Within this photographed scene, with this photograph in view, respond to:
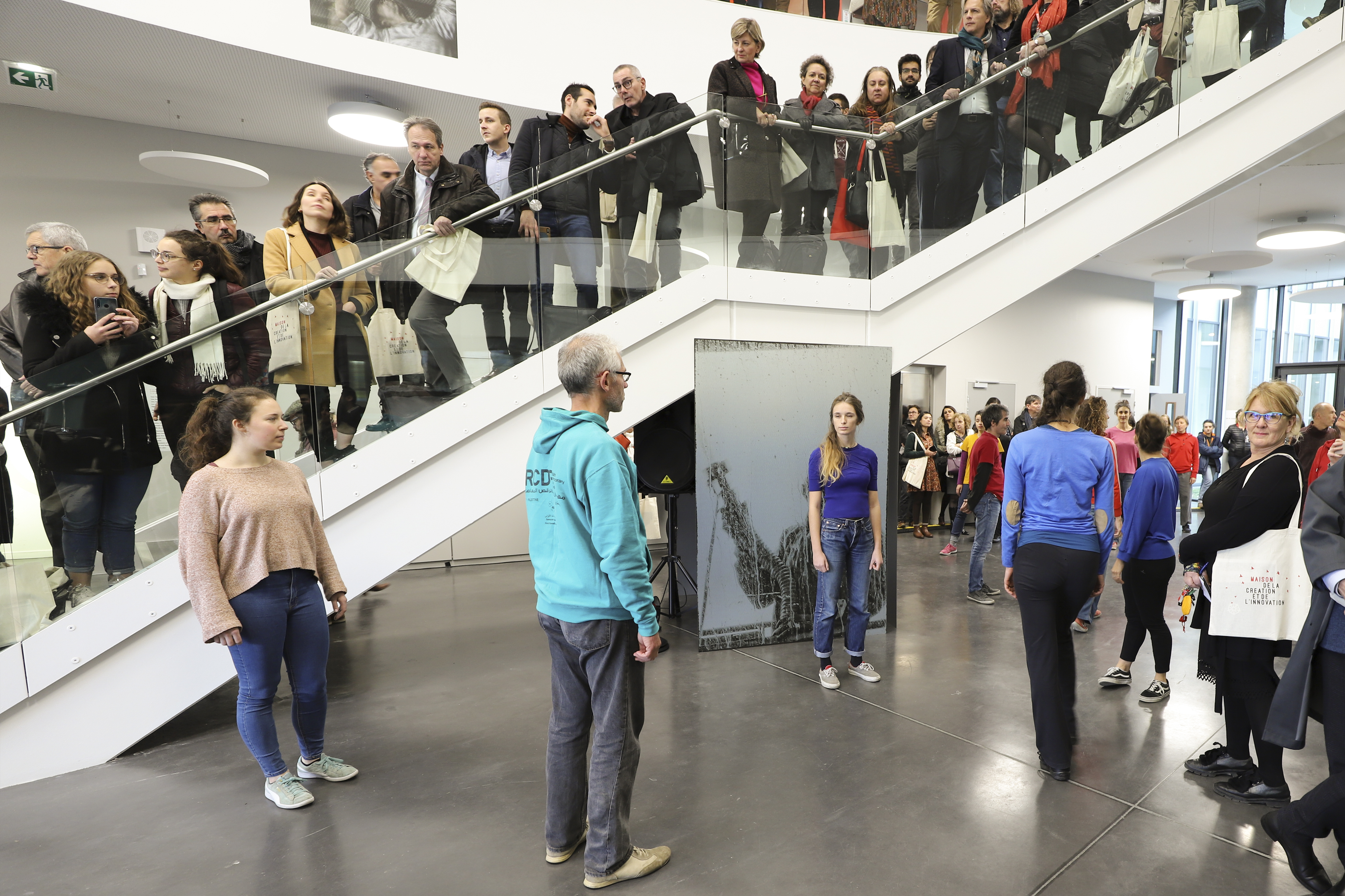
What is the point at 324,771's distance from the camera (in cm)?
310

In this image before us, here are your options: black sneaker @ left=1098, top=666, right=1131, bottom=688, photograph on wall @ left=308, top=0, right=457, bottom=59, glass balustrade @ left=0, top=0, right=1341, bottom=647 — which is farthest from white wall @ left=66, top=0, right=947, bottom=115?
black sneaker @ left=1098, top=666, right=1131, bottom=688

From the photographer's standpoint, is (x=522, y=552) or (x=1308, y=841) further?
(x=522, y=552)

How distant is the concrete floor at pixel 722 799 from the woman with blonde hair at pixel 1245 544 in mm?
176

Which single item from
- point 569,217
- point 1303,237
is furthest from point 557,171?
point 1303,237

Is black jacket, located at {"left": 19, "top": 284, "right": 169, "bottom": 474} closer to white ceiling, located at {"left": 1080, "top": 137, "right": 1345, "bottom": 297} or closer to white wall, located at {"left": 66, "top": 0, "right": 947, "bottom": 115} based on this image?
white wall, located at {"left": 66, "top": 0, "right": 947, "bottom": 115}

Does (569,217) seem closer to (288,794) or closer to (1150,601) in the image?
(288,794)

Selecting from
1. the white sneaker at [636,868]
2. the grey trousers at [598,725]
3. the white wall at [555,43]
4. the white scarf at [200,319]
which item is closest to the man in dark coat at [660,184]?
the white scarf at [200,319]

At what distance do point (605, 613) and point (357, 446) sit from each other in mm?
2213

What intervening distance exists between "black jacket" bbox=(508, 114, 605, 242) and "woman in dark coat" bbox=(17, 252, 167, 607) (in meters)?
2.10

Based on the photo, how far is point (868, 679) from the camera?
13.9ft

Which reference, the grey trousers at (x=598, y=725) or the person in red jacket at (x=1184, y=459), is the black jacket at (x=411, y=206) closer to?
the grey trousers at (x=598, y=725)

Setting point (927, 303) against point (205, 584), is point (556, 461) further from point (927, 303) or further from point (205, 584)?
point (927, 303)

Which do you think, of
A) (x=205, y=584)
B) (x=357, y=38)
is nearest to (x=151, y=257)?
(x=357, y=38)

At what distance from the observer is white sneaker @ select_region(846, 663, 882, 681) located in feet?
13.9
